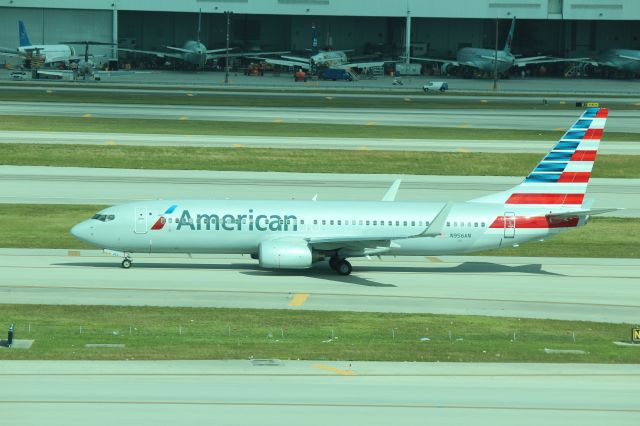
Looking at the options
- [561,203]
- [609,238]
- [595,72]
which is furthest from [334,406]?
[595,72]

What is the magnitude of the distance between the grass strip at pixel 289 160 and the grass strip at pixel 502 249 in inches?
652

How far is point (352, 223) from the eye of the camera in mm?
50469

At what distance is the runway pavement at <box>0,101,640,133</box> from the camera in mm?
103688

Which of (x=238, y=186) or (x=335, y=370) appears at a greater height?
(x=238, y=186)

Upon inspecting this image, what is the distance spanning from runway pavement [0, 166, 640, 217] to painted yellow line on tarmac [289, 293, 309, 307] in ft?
75.8

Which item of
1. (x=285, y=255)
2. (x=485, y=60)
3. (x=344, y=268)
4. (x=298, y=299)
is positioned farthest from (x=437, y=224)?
(x=485, y=60)

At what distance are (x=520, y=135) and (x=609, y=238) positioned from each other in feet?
126

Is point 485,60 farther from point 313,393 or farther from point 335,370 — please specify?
point 313,393

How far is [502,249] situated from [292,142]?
34017 millimetres

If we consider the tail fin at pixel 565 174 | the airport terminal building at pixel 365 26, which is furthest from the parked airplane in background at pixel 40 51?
the tail fin at pixel 565 174

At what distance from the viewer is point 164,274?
48.5 metres

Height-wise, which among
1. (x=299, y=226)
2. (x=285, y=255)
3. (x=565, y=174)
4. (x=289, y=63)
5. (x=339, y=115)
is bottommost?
(x=285, y=255)

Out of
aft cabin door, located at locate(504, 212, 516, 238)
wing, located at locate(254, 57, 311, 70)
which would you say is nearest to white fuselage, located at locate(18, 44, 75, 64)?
wing, located at locate(254, 57, 311, 70)

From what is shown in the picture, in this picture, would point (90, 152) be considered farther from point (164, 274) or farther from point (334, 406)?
point (334, 406)
